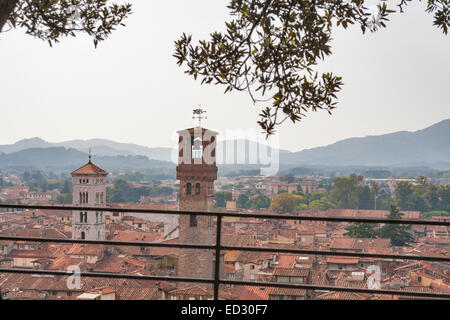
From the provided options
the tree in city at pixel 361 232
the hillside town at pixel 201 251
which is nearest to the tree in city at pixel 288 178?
the hillside town at pixel 201 251

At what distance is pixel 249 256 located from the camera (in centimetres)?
2866

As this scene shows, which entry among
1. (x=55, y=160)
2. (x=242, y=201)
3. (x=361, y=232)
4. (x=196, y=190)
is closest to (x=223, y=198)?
(x=242, y=201)

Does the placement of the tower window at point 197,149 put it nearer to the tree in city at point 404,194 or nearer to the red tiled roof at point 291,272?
the red tiled roof at point 291,272

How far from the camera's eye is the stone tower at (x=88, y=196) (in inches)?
1441

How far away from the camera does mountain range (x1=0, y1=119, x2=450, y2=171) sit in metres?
56.4

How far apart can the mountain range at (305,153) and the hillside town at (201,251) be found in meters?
6.48

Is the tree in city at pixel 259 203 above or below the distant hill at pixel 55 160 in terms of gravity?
below

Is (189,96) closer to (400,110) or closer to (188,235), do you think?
(400,110)

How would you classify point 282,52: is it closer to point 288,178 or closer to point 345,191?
point 345,191

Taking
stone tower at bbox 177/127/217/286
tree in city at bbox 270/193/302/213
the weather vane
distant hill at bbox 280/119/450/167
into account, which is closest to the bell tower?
stone tower at bbox 177/127/217/286

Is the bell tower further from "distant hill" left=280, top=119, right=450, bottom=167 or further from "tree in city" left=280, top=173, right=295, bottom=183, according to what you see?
"distant hill" left=280, top=119, right=450, bottom=167

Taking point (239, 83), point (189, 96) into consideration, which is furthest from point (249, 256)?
point (189, 96)

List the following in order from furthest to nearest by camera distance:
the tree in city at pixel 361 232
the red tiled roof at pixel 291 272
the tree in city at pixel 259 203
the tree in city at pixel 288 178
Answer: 1. the tree in city at pixel 288 178
2. the tree in city at pixel 259 203
3. the tree in city at pixel 361 232
4. the red tiled roof at pixel 291 272

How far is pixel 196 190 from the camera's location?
3005cm
